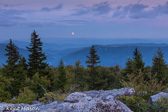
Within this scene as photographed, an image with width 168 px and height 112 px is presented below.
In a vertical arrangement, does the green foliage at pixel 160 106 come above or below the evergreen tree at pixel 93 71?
above

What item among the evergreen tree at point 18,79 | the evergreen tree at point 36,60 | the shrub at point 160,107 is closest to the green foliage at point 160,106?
the shrub at point 160,107

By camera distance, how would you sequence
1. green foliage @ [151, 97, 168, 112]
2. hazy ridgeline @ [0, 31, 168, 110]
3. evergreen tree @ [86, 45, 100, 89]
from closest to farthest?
green foliage @ [151, 97, 168, 112] → hazy ridgeline @ [0, 31, 168, 110] → evergreen tree @ [86, 45, 100, 89]

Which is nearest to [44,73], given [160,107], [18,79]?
[18,79]

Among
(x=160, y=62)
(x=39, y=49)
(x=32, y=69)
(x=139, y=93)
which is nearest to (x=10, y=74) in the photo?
(x=32, y=69)

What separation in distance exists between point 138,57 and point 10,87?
26114 mm

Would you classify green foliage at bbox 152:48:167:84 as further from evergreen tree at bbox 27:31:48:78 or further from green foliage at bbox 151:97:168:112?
green foliage at bbox 151:97:168:112

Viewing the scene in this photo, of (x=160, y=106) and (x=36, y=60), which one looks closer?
(x=160, y=106)

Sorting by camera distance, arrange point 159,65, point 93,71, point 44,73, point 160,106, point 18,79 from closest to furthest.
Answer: point 160,106 < point 18,79 < point 159,65 < point 44,73 < point 93,71

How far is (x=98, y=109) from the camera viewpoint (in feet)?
11.9

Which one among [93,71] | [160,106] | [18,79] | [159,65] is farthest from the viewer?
[93,71]

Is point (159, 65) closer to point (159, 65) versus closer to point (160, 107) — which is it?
point (159, 65)

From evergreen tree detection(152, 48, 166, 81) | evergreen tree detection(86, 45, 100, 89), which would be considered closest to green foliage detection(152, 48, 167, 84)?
evergreen tree detection(152, 48, 166, 81)

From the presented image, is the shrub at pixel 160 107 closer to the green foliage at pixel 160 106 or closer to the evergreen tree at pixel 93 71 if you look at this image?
the green foliage at pixel 160 106

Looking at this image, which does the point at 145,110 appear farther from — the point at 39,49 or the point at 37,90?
the point at 39,49
